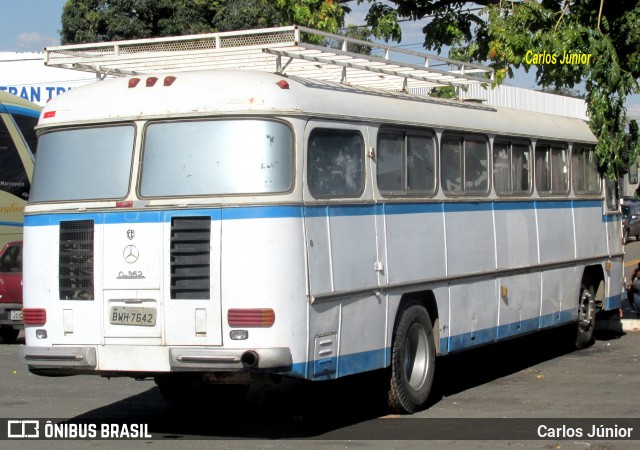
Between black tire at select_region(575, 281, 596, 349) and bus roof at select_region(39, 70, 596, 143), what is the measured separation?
17.0ft

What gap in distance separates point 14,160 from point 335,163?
1362 centimetres

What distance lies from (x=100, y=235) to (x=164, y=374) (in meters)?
1.27

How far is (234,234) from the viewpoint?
8.97 m

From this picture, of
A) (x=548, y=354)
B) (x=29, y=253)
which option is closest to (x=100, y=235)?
(x=29, y=253)

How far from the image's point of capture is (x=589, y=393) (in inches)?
460

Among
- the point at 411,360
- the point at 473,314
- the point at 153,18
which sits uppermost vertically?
the point at 153,18

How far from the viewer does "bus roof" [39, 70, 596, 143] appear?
362 inches

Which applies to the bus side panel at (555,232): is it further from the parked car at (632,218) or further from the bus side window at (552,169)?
the parked car at (632,218)

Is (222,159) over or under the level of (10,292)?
over

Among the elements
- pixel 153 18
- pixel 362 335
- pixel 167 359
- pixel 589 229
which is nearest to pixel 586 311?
pixel 589 229

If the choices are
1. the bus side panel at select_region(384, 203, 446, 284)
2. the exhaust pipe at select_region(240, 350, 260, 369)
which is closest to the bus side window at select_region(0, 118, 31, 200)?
the bus side panel at select_region(384, 203, 446, 284)

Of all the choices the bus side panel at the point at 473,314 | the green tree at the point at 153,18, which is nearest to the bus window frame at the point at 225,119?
the bus side panel at the point at 473,314

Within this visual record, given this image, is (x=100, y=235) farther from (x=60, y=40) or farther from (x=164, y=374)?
(x=60, y=40)

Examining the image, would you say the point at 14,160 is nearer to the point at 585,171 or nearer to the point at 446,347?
the point at 585,171
